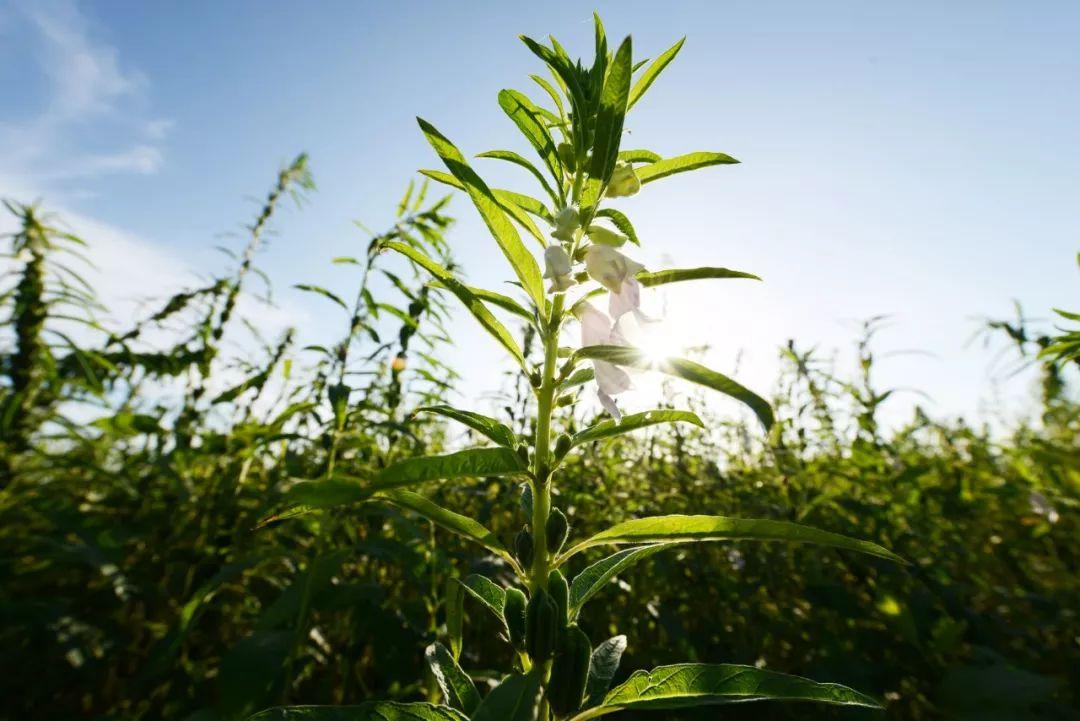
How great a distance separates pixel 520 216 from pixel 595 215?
5.1 inches

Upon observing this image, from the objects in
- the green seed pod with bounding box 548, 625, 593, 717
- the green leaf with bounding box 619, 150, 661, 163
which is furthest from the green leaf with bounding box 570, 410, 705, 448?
the green leaf with bounding box 619, 150, 661, 163

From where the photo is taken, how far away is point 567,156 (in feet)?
3.46

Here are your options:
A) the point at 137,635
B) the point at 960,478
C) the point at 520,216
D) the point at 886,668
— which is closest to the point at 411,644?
the point at 137,635

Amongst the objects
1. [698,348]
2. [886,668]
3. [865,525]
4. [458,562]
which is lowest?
[886,668]

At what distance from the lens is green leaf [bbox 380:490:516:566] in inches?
32.4

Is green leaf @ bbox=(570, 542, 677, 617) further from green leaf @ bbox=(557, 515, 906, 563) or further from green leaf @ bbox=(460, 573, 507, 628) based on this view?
green leaf @ bbox=(460, 573, 507, 628)

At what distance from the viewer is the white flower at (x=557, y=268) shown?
2.95 ft

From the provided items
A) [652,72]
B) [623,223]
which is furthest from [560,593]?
[652,72]

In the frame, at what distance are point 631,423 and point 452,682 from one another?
0.49 meters

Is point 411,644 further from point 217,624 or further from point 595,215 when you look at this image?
point 595,215

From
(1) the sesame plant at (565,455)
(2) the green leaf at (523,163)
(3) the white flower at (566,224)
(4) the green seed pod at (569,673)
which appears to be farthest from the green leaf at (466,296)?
(4) the green seed pod at (569,673)

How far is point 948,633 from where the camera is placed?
7.00 ft

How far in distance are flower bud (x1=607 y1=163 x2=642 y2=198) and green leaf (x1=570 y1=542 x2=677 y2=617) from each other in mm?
600

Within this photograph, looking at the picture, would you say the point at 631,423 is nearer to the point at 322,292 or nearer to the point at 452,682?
the point at 452,682
